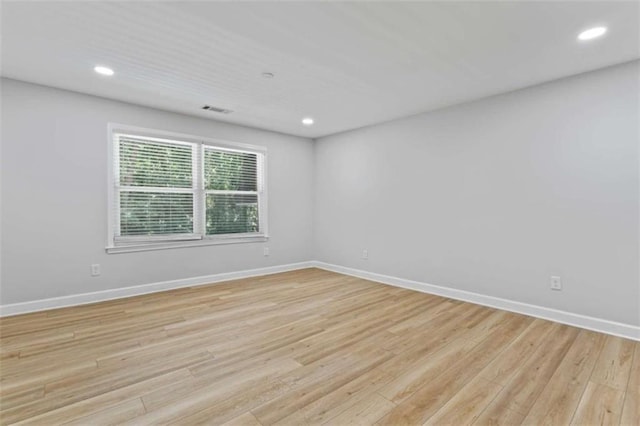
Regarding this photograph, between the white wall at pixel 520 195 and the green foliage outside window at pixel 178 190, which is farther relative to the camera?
Result: the green foliage outside window at pixel 178 190

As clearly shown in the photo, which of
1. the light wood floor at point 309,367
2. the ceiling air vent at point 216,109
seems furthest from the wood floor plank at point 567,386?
the ceiling air vent at point 216,109

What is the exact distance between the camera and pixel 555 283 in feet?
10.0

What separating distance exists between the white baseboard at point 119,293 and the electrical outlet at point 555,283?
12.6 ft

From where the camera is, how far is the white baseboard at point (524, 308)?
2.68 metres

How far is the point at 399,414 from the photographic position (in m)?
1.66

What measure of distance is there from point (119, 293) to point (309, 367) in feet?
9.51

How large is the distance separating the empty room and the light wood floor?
2cm

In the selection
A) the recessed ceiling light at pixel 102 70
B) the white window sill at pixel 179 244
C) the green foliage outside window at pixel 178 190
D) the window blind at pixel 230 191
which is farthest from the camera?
the window blind at pixel 230 191

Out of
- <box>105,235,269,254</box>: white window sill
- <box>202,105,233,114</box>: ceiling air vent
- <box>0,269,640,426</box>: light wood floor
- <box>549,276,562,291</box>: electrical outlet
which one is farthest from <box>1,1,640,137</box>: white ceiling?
<box>0,269,640,426</box>: light wood floor

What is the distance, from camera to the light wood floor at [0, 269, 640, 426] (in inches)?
66.1

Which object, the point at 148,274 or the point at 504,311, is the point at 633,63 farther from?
the point at 148,274

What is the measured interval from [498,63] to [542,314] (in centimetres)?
252

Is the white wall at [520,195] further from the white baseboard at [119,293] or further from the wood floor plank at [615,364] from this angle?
the white baseboard at [119,293]

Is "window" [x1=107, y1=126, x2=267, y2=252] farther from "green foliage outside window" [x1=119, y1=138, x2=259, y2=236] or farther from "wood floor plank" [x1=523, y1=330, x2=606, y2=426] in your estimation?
"wood floor plank" [x1=523, y1=330, x2=606, y2=426]
